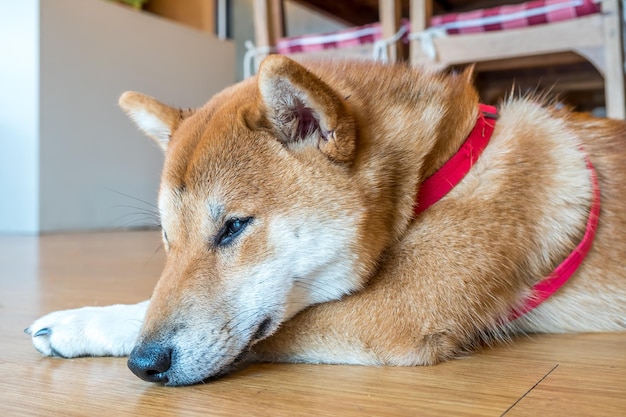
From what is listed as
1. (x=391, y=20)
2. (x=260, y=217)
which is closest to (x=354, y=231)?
(x=260, y=217)

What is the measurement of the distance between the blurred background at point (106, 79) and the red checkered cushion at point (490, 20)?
3cm

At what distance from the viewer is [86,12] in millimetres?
5055

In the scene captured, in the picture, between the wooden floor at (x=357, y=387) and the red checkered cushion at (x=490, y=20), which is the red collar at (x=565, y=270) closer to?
the wooden floor at (x=357, y=387)

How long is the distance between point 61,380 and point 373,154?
695mm

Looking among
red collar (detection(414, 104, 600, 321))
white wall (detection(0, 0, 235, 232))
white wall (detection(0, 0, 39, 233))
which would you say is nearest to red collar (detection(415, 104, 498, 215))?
red collar (detection(414, 104, 600, 321))

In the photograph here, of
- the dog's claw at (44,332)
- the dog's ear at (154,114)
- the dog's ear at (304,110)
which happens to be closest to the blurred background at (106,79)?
the dog's ear at (154,114)

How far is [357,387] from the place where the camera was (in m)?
1.06

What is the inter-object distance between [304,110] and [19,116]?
413 centimetres

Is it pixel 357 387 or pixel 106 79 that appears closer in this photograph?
pixel 357 387

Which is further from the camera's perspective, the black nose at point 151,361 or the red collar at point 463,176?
the red collar at point 463,176

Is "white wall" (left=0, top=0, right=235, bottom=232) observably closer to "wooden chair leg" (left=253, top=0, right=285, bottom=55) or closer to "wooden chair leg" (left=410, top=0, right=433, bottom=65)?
"wooden chair leg" (left=253, top=0, right=285, bottom=55)

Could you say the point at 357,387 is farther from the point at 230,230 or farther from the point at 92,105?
the point at 92,105

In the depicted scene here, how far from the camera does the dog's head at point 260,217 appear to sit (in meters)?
1.16

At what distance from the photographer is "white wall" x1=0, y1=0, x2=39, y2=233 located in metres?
4.73
